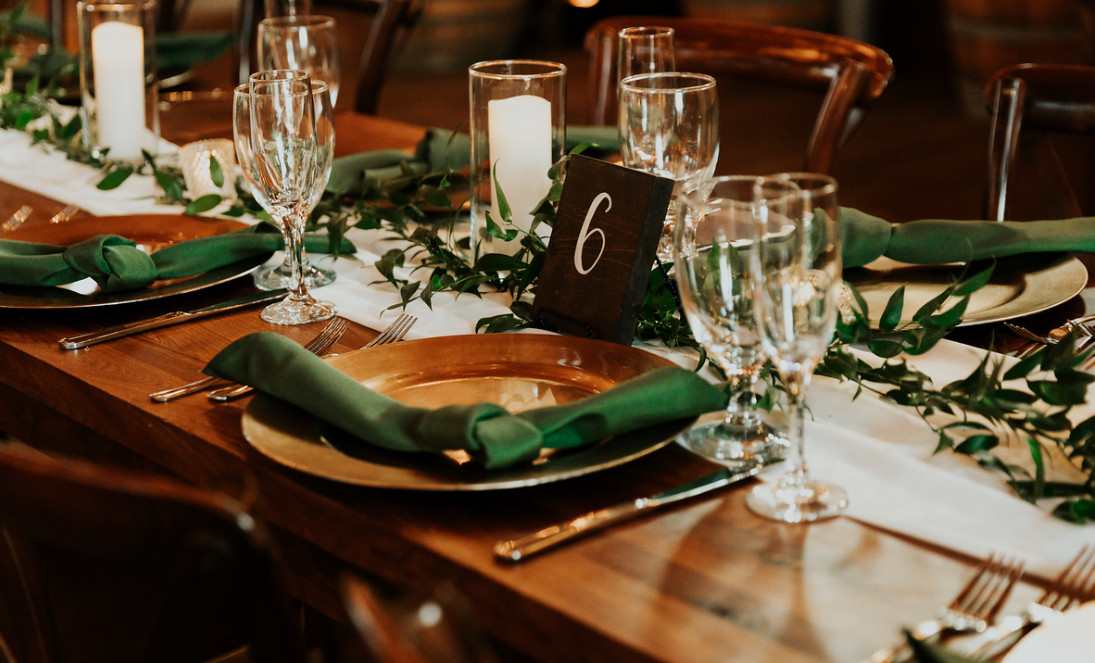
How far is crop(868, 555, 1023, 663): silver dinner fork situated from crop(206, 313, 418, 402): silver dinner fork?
57 cm

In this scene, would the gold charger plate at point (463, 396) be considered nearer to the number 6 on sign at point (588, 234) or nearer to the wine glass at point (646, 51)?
the number 6 on sign at point (588, 234)

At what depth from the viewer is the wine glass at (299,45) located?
5.85ft

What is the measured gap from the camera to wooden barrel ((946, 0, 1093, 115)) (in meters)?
4.13

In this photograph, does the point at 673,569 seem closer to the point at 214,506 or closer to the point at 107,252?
the point at 214,506

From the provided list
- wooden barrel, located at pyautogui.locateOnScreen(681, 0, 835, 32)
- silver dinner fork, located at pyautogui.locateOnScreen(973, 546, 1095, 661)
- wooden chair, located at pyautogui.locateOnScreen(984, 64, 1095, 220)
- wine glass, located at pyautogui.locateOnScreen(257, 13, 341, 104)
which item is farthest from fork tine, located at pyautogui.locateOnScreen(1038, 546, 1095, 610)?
wooden barrel, located at pyautogui.locateOnScreen(681, 0, 835, 32)

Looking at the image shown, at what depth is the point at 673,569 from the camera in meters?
0.69

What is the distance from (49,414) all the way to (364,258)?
1.28 feet

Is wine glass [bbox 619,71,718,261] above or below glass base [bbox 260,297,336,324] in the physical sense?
above

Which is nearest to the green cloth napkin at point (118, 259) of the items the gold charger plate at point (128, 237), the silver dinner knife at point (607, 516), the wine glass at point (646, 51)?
the gold charger plate at point (128, 237)

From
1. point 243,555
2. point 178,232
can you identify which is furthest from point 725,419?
point 178,232

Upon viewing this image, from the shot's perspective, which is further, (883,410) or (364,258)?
(364,258)

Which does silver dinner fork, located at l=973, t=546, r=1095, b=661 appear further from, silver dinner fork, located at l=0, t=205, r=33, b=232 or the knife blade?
silver dinner fork, located at l=0, t=205, r=33, b=232

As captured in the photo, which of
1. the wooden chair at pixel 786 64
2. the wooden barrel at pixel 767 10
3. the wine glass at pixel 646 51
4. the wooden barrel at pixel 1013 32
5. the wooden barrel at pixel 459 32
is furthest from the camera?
the wooden barrel at pixel 459 32

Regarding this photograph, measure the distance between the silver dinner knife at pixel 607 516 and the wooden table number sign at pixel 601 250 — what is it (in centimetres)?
25
